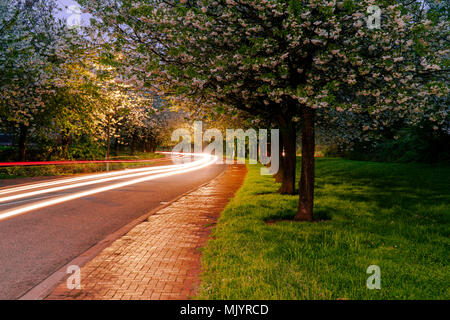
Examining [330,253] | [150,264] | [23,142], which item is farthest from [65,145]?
[330,253]

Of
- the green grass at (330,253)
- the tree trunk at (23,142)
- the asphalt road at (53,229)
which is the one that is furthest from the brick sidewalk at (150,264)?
the tree trunk at (23,142)

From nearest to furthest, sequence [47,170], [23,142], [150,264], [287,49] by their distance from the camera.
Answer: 1. [150,264]
2. [287,49]
3. [47,170]
4. [23,142]

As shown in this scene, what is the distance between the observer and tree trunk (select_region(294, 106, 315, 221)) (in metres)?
8.67

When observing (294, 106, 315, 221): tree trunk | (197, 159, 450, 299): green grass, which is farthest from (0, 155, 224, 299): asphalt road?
(294, 106, 315, 221): tree trunk

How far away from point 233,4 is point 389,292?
6445 millimetres

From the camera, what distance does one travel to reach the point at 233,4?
7.25 metres

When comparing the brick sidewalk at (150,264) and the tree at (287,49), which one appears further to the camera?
the tree at (287,49)

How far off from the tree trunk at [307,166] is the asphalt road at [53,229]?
5078mm

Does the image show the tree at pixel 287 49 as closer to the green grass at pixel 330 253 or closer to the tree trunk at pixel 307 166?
the tree trunk at pixel 307 166

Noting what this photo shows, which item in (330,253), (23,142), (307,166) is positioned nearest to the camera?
(330,253)

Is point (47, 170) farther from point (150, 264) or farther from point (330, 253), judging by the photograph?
point (330, 253)

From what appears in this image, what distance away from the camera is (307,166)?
8.74 m

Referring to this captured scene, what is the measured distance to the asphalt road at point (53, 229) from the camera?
5362 millimetres

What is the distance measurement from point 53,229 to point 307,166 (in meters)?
6.87
